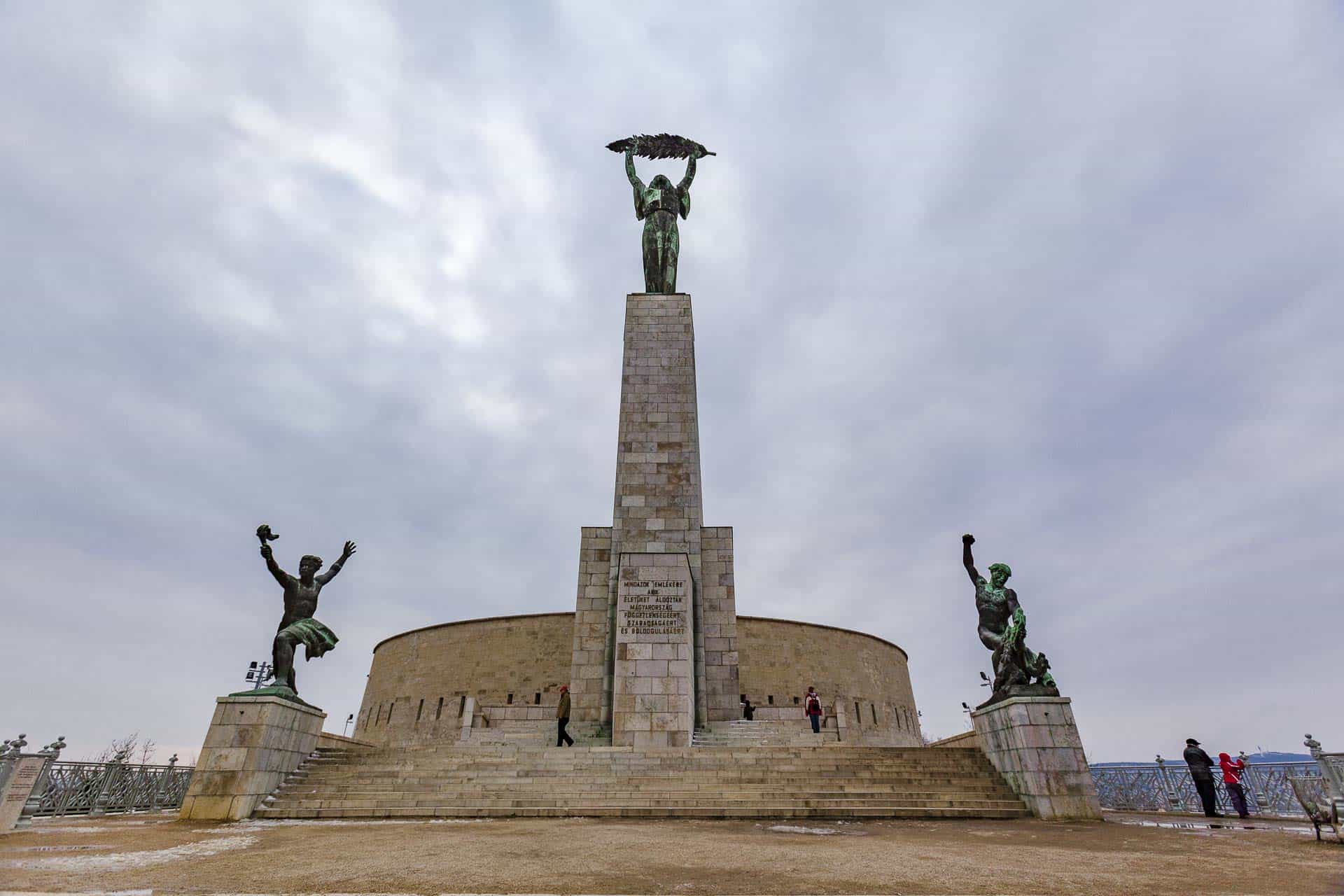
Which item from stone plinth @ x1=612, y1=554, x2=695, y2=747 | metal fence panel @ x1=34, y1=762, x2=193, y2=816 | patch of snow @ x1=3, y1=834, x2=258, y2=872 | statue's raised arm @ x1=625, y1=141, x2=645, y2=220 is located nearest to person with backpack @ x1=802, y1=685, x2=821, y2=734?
stone plinth @ x1=612, y1=554, x2=695, y2=747

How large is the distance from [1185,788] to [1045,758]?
4.44m

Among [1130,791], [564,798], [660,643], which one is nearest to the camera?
[564,798]

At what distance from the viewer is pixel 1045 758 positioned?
10062mm

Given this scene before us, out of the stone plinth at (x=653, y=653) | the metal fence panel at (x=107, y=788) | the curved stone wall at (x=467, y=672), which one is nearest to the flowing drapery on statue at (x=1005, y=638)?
the stone plinth at (x=653, y=653)

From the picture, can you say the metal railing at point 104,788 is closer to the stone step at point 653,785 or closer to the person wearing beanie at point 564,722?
the stone step at point 653,785

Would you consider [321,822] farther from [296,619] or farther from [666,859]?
[666,859]

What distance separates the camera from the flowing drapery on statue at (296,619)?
37.4ft

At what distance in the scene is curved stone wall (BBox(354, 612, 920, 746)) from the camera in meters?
27.7

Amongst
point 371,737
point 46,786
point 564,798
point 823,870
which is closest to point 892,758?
point 564,798

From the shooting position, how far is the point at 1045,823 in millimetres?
9195

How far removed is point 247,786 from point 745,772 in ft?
25.9

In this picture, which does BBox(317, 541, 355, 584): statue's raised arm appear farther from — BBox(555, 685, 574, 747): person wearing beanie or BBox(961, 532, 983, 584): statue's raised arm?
BBox(961, 532, 983, 584): statue's raised arm

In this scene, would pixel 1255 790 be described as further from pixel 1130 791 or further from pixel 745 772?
pixel 745 772

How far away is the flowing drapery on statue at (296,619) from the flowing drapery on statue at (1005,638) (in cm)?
1203
